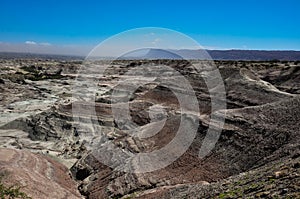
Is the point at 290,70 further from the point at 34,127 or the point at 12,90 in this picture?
the point at 12,90

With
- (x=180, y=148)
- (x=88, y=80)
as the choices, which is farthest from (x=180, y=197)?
(x=88, y=80)

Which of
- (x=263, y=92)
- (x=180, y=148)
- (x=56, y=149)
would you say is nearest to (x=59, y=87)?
(x=56, y=149)

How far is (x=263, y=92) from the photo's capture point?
39188 mm

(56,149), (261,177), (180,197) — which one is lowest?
(56,149)

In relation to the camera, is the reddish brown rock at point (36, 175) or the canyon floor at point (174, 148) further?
the reddish brown rock at point (36, 175)

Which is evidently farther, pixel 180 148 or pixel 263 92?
pixel 263 92

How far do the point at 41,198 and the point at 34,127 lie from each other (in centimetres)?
2121

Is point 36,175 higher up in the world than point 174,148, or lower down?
lower down

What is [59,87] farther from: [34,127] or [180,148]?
[180,148]

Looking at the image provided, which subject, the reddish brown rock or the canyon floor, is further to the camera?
the reddish brown rock

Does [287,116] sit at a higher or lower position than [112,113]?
higher

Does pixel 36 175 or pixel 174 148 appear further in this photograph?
pixel 174 148

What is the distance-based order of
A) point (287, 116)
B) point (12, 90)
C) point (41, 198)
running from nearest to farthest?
point (41, 198) < point (287, 116) < point (12, 90)

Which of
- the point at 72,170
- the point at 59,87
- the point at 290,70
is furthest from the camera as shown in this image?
the point at 59,87
